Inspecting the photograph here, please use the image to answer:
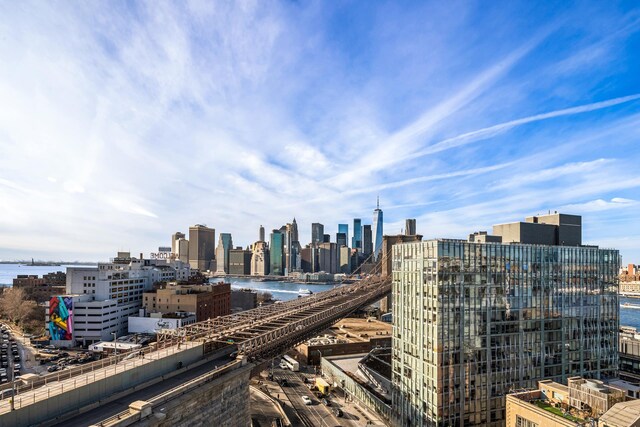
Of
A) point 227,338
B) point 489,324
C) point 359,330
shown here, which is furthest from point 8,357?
point 359,330

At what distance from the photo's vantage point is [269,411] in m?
47.3

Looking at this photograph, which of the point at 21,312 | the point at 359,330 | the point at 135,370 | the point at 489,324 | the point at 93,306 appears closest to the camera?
the point at 135,370

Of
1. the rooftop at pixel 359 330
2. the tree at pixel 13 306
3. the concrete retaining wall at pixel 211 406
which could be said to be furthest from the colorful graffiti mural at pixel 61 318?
the concrete retaining wall at pixel 211 406

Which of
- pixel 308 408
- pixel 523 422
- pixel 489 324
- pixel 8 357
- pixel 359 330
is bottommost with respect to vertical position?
pixel 359 330

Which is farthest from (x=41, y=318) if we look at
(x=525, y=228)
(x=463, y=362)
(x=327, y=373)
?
(x=525, y=228)

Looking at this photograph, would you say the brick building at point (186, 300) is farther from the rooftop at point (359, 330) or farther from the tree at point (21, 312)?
the rooftop at point (359, 330)

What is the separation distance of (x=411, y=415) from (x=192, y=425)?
2461 cm

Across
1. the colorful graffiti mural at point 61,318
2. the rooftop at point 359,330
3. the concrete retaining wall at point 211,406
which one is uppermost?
the concrete retaining wall at point 211,406

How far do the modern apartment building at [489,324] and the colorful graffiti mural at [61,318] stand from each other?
238 ft

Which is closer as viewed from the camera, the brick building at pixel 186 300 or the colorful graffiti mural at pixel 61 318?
the colorful graffiti mural at pixel 61 318

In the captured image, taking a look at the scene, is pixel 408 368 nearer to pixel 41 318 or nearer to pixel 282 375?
pixel 282 375

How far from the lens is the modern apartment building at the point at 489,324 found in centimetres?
3869

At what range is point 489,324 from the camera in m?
40.2

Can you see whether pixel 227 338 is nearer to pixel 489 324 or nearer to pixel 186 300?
pixel 489 324
